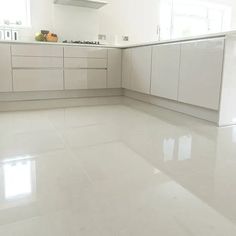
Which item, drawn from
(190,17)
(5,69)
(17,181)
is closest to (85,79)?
(5,69)

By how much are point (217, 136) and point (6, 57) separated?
2.80 metres

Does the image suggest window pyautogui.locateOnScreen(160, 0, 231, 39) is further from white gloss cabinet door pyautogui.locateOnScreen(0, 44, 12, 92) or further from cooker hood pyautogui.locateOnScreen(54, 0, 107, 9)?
white gloss cabinet door pyautogui.locateOnScreen(0, 44, 12, 92)

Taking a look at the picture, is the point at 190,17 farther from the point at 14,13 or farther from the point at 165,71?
the point at 14,13

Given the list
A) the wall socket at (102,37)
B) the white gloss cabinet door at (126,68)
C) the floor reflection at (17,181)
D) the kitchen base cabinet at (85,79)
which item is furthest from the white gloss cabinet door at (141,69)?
the floor reflection at (17,181)

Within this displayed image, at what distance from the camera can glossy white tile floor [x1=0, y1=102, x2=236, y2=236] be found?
987 mm

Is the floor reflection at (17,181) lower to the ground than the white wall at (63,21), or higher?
lower

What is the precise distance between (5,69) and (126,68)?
1.82 metres

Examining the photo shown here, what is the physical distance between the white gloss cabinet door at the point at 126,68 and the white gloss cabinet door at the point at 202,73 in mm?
1237

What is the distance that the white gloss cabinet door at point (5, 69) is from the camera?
334 centimetres

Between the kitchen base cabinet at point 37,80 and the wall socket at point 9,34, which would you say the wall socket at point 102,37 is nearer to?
the kitchen base cabinet at point 37,80

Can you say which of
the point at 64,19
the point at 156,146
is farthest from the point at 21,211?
the point at 64,19

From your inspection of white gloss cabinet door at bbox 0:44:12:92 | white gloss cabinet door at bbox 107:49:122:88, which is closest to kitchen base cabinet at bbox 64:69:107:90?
white gloss cabinet door at bbox 107:49:122:88

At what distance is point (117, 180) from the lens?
136 cm

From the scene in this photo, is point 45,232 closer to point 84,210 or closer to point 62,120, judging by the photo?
point 84,210
